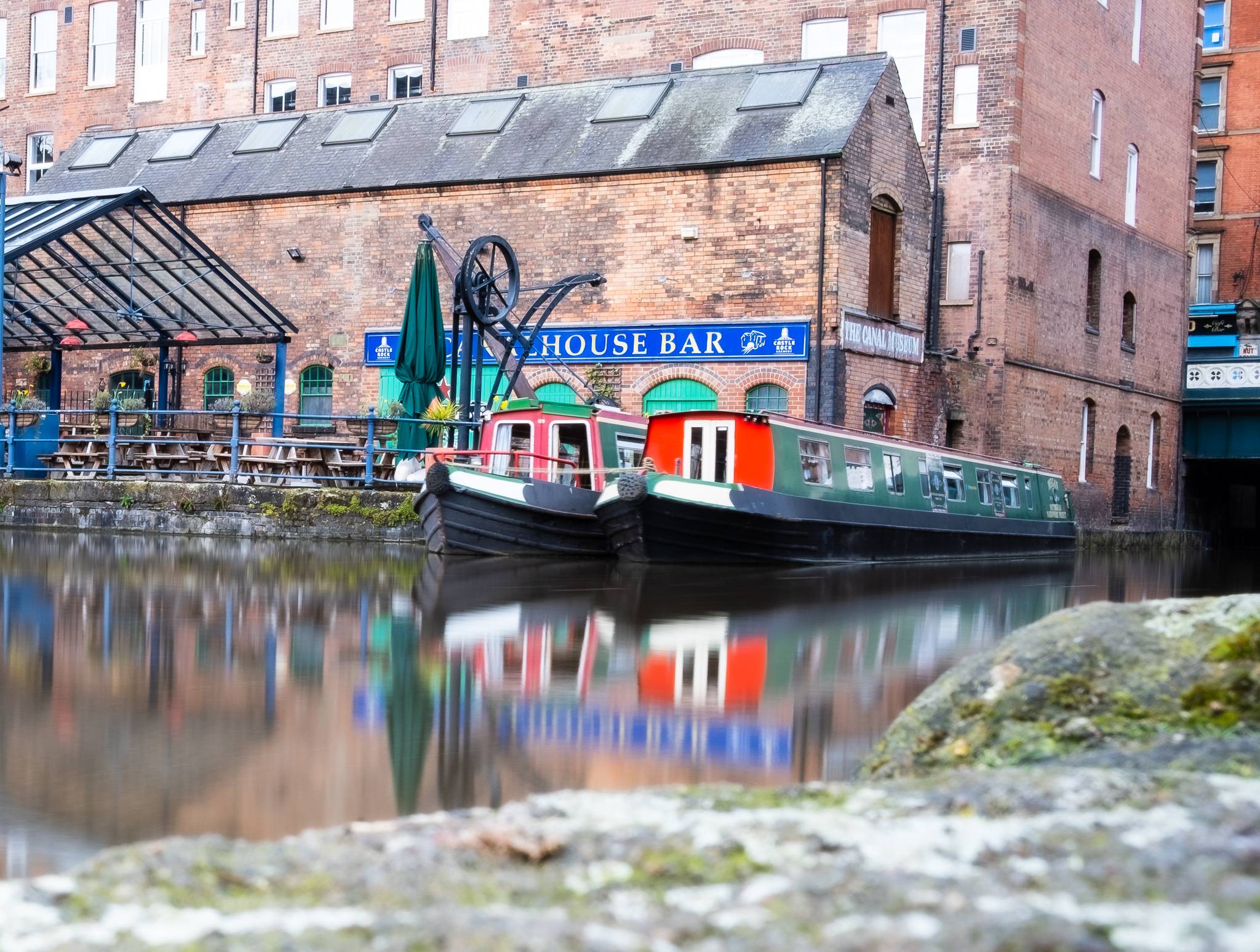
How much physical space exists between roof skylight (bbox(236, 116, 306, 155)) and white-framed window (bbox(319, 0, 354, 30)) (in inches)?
217

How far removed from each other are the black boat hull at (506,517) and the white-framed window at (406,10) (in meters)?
19.4

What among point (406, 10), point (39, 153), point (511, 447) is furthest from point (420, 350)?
point (39, 153)

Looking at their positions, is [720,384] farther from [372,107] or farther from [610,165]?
[372,107]

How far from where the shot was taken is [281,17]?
3656 centimetres

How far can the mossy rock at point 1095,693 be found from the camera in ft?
16.3

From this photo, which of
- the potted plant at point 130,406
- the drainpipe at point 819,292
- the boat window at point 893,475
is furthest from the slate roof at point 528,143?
the boat window at point 893,475

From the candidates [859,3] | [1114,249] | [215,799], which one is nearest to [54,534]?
[215,799]

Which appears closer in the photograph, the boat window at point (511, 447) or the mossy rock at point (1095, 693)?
the mossy rock at point (1095, 693)

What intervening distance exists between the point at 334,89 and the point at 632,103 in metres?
11.3

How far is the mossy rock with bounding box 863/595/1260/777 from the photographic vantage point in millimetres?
4980

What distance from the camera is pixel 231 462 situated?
21750 mm

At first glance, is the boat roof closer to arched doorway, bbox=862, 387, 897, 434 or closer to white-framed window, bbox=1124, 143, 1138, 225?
arched doorway, bbox=862, 387, 897, 434

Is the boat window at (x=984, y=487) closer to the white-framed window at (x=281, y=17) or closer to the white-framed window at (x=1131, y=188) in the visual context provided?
the white-framed window at (x=1131, y=188)

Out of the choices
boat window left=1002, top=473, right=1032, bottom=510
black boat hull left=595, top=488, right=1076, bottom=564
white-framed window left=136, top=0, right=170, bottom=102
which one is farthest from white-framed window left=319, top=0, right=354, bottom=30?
black boat hull left=595, top=488, right=1076, bottom=564
